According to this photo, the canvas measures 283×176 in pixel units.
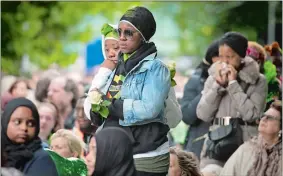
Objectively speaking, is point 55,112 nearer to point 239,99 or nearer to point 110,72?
point 239,99

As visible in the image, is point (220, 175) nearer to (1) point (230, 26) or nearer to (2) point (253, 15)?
(2) point (253, 15)

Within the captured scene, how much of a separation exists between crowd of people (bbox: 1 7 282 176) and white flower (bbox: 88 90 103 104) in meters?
0.05

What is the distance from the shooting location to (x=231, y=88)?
1306 cm

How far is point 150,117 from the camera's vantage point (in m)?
9.77

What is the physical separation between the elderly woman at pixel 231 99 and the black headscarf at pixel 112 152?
4318 mm

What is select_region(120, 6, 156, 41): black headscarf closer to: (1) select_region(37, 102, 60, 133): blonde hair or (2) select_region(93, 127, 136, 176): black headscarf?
(2) select_region(93, 127, 136, 176): black headscarf

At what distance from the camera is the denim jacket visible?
9.77 meters

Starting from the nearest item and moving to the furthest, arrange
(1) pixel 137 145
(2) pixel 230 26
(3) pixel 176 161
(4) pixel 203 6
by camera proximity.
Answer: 1. (1) pixel 137 145
2. (3) pixel 176 161
3. (2) pixel 230 26
4. (4) pixel 203 6

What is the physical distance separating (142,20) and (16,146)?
1.57 m

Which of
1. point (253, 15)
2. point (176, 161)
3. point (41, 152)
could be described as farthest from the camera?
point (253, 15)

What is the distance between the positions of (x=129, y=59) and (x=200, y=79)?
443cm

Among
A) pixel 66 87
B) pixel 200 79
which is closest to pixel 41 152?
pixel 200 79

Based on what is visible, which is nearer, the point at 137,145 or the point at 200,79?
the point at 137,145

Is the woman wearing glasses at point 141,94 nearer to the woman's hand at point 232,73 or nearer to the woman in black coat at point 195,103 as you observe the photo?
the woman's hand at point 232,73
